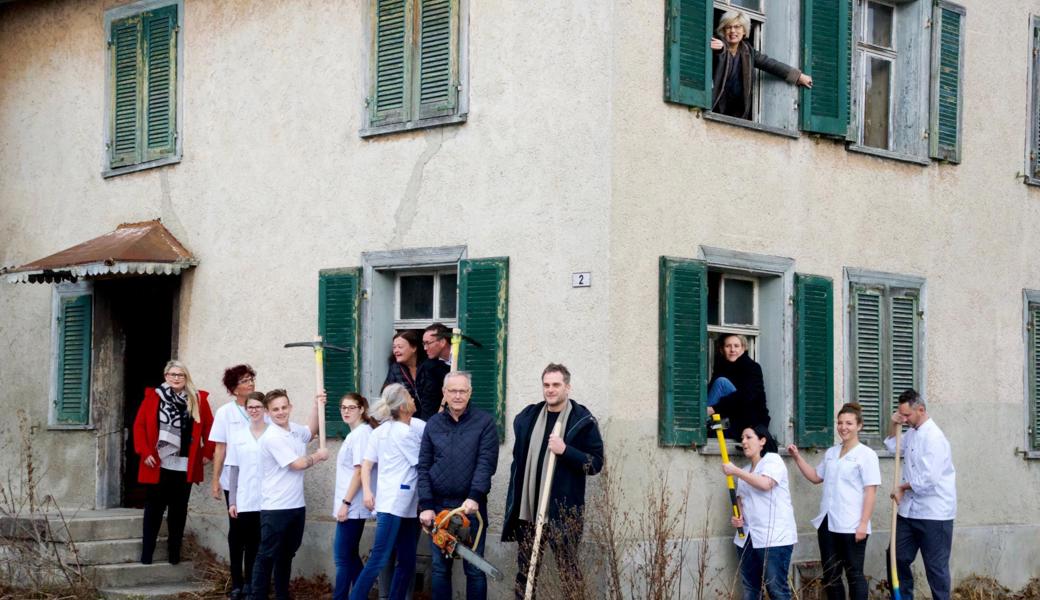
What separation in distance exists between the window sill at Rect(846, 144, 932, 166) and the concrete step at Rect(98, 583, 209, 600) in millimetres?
6106

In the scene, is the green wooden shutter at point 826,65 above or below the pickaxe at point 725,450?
above

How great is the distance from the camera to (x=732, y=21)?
12414 millimetres

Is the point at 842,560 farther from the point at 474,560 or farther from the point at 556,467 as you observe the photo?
the point at 474,560

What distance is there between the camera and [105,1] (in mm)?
15188

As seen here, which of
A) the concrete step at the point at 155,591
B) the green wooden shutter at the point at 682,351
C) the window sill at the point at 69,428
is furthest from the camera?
the window sill at the point at 69,428

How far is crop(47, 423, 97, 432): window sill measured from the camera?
14.8 m

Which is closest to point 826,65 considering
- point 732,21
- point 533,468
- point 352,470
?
point 732,21

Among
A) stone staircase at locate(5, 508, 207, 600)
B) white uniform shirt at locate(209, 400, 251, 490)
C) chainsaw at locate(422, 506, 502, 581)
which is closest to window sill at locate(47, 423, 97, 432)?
stone staircase at locate(5, 508, 207, 600)

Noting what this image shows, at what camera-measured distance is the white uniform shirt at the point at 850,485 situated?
38.2 ft

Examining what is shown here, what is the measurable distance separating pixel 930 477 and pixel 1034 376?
9.52ft

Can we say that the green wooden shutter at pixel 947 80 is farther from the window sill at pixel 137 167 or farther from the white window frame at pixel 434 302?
the window sill at pixel 137 167

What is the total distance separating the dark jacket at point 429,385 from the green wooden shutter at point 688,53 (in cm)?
251

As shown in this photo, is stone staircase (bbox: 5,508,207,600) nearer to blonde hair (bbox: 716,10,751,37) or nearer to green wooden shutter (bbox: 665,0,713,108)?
green wooden shutter (bbox: 665,0,713,108)

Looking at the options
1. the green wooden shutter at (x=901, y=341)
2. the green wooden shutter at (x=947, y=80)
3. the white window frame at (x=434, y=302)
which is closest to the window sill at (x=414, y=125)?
the white window frame at (x=434, y=302)
